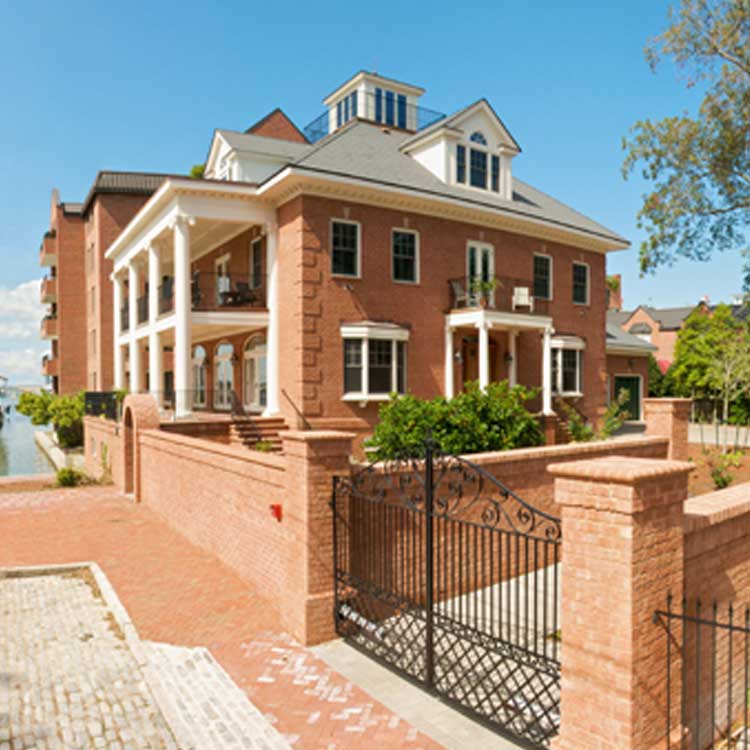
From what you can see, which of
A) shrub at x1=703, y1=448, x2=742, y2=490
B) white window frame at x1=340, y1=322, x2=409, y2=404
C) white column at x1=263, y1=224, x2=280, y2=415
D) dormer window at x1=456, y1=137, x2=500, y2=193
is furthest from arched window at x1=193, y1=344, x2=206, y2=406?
shrub at x1=703, y1=448, x2=742, y2=490

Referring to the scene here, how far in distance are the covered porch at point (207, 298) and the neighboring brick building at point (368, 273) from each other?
0.23 feet

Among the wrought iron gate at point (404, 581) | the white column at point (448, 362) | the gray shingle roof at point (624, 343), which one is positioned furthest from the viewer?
the gray shingle roof at point (624, 343)

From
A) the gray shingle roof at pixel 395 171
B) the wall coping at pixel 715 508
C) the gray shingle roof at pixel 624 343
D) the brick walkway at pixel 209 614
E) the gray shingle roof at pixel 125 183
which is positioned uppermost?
the gray shingle roof at pixel 125 183

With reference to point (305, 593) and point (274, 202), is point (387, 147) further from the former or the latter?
point (305, 593)

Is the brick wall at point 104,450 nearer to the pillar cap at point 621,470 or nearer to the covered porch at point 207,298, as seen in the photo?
the covered porch at point 207,298

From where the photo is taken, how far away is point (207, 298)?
25641mm

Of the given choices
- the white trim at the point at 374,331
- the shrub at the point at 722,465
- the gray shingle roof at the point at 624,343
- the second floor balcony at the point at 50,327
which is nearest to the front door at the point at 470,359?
the white trim at the point at 374,331

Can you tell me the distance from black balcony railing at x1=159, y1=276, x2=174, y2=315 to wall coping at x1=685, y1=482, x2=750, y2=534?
1869cm

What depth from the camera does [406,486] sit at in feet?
26.2

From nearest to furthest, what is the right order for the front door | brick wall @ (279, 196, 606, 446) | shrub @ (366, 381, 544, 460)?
shrub @ (366, 381, 544, 460) < brick wall @ (279, 196, 606, 446) < the front door

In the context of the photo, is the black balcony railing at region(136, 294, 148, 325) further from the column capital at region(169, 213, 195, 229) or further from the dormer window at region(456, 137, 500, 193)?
the dormer window at region(456, 137, 500, 193)

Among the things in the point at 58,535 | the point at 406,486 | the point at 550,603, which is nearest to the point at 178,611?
the point at 406,486

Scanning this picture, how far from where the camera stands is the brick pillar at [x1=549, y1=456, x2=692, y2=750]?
163 inches

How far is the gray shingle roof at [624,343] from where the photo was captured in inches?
1231
